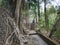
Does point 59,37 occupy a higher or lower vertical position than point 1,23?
lower

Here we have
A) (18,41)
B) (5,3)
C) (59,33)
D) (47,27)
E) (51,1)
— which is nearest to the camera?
(18,41)

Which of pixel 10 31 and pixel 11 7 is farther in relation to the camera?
pixel 11 7

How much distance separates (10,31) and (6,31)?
196mm

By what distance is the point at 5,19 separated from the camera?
352 centimetres

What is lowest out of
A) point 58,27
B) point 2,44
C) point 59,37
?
point 59,37

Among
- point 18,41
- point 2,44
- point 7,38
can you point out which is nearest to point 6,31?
point 7,38

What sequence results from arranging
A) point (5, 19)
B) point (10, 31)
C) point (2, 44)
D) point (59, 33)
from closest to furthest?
point (2, 44)
point (10, 31)
point (5, 19)
point (59, 33)

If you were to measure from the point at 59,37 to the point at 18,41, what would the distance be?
4185 mm

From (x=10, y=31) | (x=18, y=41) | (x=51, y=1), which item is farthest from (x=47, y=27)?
(x=10, y=31)

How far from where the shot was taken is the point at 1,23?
3.35 metres

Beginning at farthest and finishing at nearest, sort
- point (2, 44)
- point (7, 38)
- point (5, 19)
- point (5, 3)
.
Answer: point (5, 3), point (5, 19), point (7, 38), point (2, 44)

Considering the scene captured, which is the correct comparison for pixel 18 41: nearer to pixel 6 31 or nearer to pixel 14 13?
pixel 6 31

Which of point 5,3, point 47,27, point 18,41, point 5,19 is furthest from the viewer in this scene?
point 47,27

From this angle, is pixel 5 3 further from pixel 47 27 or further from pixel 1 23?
pixel 47 27
